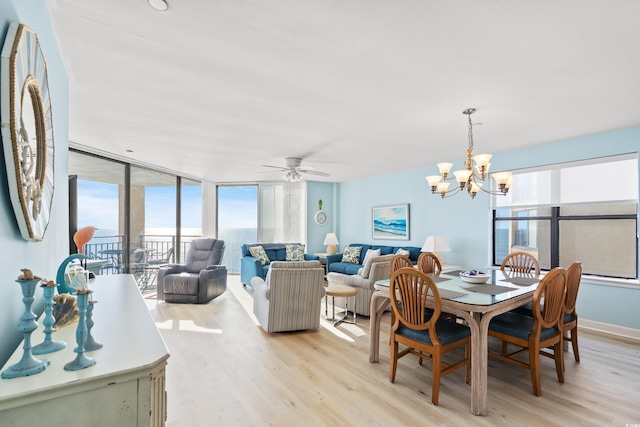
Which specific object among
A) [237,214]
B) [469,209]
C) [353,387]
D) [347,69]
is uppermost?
[347,69]

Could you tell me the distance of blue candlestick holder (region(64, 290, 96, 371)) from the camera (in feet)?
3.27

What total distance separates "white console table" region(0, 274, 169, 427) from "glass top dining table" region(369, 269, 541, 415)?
214cm

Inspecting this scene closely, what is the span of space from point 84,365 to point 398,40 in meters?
2.27

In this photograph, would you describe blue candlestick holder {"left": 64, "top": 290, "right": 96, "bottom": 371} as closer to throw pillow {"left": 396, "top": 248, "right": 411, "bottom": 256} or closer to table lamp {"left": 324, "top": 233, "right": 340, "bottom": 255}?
throw pillow {"left": 396, "top": 248, "right": 411, "bottom": 256}

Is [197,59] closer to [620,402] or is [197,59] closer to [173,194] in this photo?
[620,402]

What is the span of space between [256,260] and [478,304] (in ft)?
15.2

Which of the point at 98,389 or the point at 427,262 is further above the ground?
the point at 98,389

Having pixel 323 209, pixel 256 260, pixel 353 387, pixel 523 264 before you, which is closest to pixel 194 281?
pixel 256 260

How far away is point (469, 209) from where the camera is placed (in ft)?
18.1

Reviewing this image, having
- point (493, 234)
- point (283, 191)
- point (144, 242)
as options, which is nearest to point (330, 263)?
point (283, 191)

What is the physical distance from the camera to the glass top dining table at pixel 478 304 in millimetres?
2348

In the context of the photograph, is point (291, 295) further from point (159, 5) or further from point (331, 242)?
point (331, 242)

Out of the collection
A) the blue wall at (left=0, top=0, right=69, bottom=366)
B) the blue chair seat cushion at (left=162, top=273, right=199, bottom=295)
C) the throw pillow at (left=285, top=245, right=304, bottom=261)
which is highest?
the blue wall at (left=0, top=0, right=69, bottom=366)

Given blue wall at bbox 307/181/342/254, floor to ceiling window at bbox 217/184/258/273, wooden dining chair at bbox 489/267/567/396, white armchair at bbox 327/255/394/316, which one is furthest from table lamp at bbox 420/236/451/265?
floor to ceiling window at bbox 217/184/258/273
